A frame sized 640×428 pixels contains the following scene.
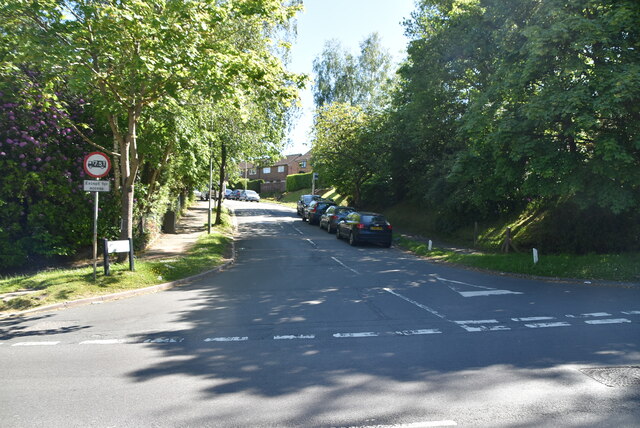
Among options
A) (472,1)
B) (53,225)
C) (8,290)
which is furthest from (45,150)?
(472,1)

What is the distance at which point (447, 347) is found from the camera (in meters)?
6.17

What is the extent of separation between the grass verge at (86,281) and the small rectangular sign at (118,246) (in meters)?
0.59

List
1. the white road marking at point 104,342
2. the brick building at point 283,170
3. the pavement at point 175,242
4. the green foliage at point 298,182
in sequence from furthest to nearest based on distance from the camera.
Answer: the brick building at point 283,170
the green foliage at point 298,182
the pavement at point 175,242
the white road marking at point 104,342

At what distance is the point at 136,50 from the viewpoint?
993cm

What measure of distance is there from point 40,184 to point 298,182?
49541 millimetres

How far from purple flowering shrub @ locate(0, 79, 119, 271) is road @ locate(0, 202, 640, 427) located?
544 centimetres

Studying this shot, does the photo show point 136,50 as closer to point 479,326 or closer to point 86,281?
point 86,281

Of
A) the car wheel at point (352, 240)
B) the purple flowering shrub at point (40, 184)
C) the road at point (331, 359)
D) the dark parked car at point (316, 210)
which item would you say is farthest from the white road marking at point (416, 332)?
the dark parked car at point (316, 210)

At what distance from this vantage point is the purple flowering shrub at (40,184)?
1249 centimetres

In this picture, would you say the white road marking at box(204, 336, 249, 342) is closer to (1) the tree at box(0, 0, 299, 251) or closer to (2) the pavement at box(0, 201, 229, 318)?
(2) the pavement at box(0, 201, 229, 318)

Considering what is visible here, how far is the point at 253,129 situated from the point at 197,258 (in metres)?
8.67

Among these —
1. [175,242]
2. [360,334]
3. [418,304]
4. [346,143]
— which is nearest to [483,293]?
[418,304]

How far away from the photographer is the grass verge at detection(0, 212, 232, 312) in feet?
29.9

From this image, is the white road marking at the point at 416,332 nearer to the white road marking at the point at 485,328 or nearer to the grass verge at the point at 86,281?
the white road marking at the point at 485,328
